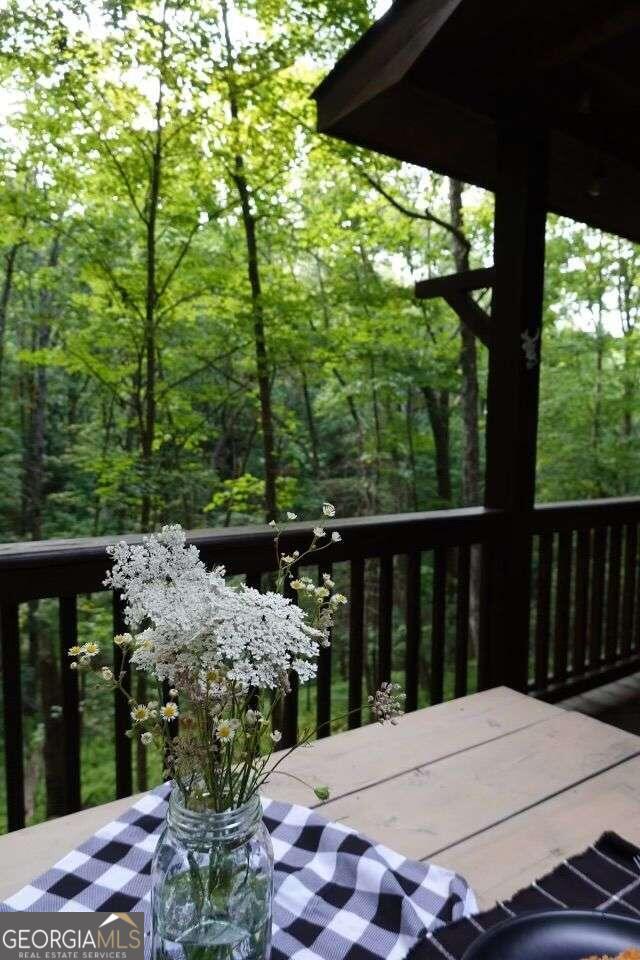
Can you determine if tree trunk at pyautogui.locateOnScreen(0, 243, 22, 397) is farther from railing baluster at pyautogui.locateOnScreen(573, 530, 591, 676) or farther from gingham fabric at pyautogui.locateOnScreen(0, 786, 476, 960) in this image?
gingham fabric at pyautogui.locateOnScreen(0, 786, 476, 960)

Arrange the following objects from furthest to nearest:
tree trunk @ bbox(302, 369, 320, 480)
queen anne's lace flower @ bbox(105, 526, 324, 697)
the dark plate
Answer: tree trunk @ bbox(302, 369, 320, 480)
the dark plate
queen anne's lace flower @ bbox(105, 526, 324, 697)

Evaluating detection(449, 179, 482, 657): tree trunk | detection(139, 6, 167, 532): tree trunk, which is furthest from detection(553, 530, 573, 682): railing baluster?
detection(449, 179, 482, 657): tree trunk

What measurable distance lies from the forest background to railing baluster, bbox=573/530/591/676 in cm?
191

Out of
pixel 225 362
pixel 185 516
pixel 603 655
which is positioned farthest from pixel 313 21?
pixel 603 655

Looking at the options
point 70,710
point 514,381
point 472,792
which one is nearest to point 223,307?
point 514,381

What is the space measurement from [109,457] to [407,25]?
4983 mm

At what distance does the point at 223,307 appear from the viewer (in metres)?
6.24

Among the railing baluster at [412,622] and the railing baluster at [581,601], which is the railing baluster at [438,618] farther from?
the railing baluster at [581,601]

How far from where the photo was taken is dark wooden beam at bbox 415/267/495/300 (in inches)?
109

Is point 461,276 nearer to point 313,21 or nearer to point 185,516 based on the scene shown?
point 313,21

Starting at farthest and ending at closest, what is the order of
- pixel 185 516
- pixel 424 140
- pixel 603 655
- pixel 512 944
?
pixel 185 516 → pixel 603 655 → pixel 424 140 → pixel 512 944

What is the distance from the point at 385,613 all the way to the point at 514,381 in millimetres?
1073

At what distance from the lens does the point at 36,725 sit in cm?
787

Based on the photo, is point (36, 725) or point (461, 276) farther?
point (36, 725)
